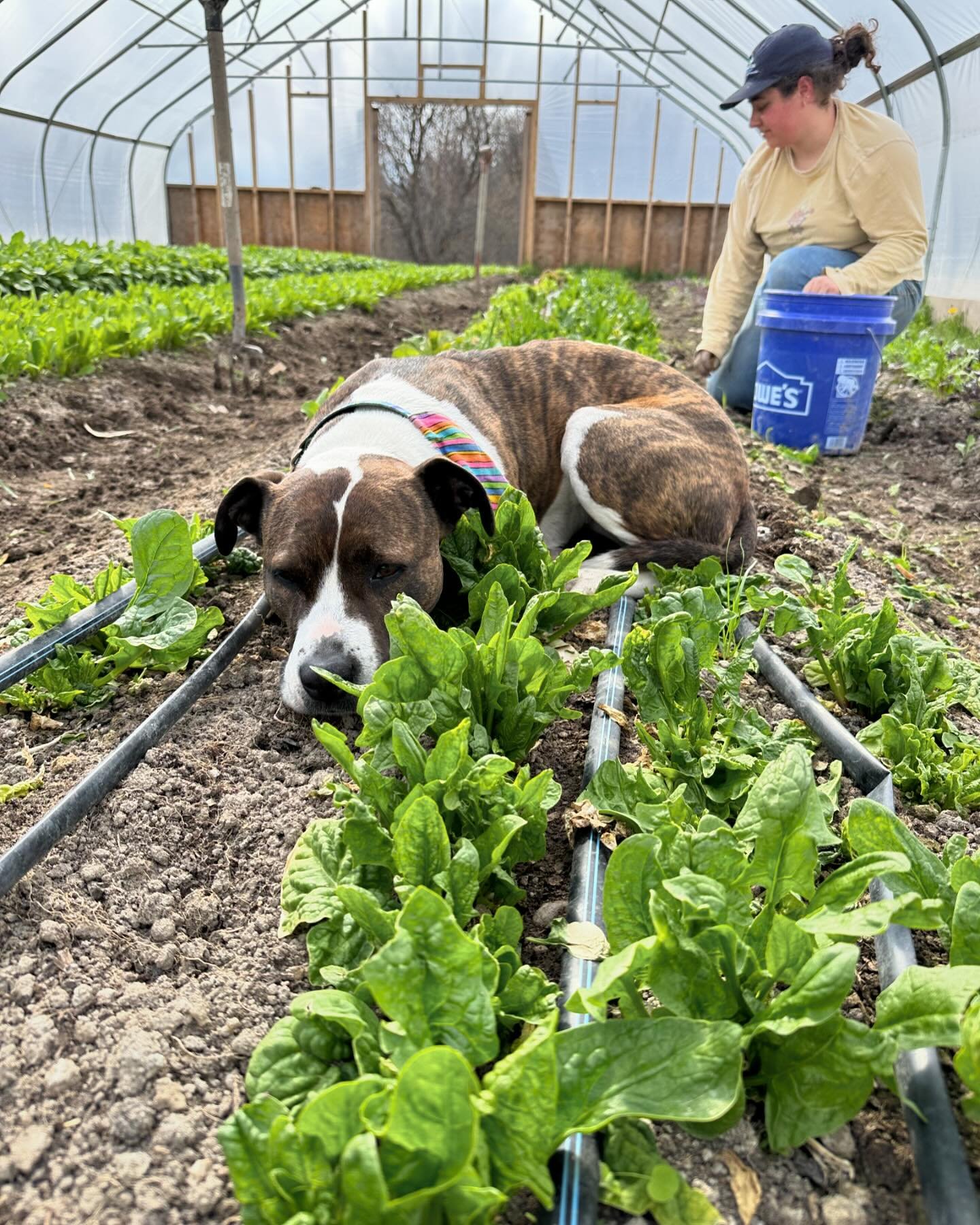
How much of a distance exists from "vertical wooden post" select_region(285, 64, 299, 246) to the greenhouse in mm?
22122

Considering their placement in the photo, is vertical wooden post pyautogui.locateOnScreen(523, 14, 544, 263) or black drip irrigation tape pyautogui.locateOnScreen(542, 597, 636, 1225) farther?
vertical wooden post pyautogui.locateOnScreen(523, 14, 544, 263)

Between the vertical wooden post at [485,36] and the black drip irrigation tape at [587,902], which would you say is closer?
the black drip irrigation tape at [587,902]

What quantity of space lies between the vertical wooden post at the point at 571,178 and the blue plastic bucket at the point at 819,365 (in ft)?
77.0

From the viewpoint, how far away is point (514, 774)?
7.19 feet

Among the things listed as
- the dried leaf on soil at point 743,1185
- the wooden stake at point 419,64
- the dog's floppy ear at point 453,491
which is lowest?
the dried leaf on soil at point 743,1185

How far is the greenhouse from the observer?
1.19m

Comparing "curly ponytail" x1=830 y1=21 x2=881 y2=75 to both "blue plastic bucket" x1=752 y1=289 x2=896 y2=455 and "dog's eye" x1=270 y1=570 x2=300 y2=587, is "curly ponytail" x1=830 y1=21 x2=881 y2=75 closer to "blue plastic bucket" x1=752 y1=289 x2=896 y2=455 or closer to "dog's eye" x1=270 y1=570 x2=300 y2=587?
"blue plastic bucket" x1=752 y1=289 x2=896 y2=455

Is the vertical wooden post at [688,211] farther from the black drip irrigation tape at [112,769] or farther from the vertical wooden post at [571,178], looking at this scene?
the black drip irrigation tape at [112,769]

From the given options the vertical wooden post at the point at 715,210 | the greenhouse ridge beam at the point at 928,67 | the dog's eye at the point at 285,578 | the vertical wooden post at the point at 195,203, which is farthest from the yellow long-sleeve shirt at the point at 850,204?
the vertical wooden post at the point at 195,203

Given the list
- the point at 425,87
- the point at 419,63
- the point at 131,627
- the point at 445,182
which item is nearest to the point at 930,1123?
the point at 131,627

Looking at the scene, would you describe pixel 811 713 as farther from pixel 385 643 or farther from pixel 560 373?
pixel 560 373

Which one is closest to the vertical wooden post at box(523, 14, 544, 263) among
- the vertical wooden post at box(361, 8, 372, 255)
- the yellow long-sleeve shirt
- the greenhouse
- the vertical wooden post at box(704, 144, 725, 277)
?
the vertical wooden post at box(361, 8, 372, 255)

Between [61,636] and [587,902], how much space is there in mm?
1616

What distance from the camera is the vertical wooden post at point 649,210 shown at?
85.0ft
